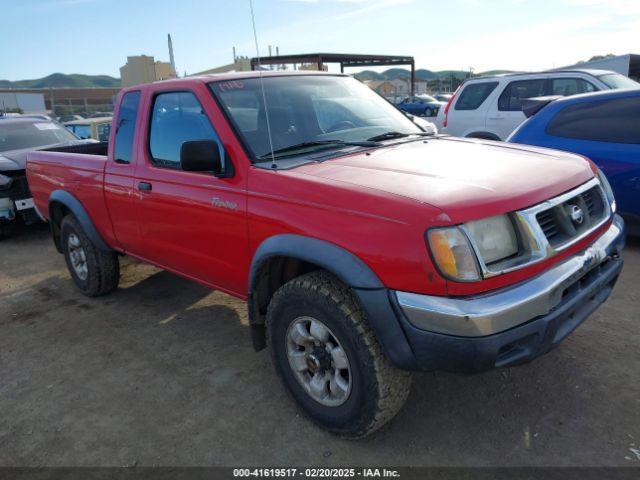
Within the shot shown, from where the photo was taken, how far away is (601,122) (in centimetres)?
529

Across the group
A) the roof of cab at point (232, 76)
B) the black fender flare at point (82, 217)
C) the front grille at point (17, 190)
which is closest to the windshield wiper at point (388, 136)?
the roof of cab at point (232, 76)

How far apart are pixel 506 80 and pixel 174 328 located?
6891 mm

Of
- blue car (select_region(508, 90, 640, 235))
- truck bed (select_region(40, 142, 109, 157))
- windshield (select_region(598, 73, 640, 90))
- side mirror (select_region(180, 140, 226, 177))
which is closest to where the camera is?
side mirror (select_region(180, 140, 226, 177))

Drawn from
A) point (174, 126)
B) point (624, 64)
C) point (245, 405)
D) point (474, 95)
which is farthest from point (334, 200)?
point (624, 64)

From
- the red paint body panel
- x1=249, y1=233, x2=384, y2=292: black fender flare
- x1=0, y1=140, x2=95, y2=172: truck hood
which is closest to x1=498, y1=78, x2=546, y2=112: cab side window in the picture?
the red paint body panel

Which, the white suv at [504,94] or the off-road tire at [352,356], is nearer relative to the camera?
the off-road tire at [352,356]

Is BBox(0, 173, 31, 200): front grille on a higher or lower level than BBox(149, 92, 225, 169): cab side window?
lower

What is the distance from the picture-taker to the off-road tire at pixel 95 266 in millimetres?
4750

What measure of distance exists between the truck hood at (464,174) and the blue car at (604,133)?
7.62 feet

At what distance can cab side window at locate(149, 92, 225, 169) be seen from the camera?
3.32 metres

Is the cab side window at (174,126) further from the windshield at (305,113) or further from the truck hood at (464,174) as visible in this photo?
the truck hood at (464,174)

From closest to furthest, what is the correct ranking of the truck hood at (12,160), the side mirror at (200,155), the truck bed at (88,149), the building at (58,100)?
the side mirror at (200,155) → the truck bed at (88,149) → the truck hood at (12,160) → the building at (58,100)

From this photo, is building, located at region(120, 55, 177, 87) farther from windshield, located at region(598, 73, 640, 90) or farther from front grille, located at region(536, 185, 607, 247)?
front grille, located at region(536, 185, 607, 247)

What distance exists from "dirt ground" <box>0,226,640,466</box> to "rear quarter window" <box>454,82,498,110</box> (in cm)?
510
